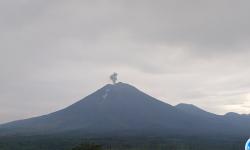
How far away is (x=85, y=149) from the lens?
367 feet

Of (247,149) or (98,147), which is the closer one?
(247,149)

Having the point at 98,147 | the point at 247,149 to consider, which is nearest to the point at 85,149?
the point at 98,147

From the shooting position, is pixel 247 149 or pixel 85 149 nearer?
pixel 247 149

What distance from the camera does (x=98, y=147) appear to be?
116 m

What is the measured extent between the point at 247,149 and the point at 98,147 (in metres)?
97.8

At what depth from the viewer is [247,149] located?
19.9m

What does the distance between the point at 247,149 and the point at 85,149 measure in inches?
3719

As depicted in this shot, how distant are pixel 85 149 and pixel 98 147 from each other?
496 cm

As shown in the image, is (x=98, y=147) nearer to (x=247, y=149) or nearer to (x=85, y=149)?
(x=85, y=149)
